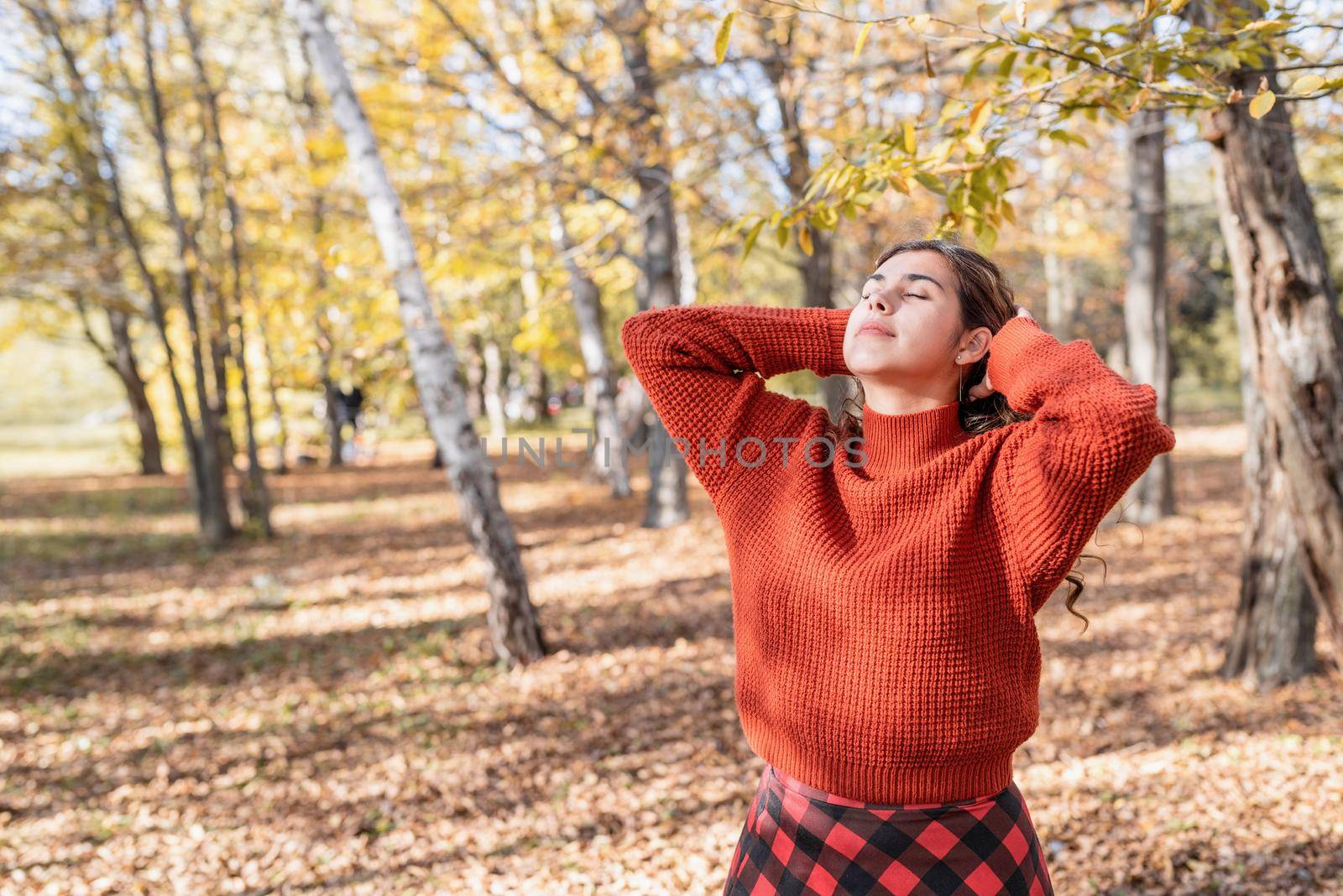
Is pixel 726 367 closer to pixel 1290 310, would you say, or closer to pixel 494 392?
pixel 1290 310

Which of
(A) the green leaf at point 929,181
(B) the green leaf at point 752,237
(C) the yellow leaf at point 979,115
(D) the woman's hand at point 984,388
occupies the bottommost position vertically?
(D) the woman's hand at point 984,388

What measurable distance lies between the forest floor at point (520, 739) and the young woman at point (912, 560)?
2.12 m

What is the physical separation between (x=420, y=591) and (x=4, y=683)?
294 cm

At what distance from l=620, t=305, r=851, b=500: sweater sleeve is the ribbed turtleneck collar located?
0.18 metres

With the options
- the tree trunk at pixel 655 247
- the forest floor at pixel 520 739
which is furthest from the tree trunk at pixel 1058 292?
the forest floor at pixel 520 739

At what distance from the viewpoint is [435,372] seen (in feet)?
17.6

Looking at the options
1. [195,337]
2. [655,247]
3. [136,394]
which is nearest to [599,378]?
[655,247]

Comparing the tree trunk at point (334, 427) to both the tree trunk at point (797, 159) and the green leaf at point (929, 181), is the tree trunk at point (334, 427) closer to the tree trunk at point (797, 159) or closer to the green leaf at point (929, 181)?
the tree trunk at point (797, 159)

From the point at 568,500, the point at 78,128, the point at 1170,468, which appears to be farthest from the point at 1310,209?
the point at 78,128

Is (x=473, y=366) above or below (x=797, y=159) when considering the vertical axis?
below

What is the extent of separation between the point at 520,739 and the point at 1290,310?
3.81m

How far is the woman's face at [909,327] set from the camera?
5.00 ft


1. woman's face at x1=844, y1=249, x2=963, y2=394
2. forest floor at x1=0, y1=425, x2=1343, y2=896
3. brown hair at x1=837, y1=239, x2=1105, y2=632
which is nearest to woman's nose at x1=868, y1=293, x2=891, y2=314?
woman's face at x1=844, y1=249, x2=963, y2=394

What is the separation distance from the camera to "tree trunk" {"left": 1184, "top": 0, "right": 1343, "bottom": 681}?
312cm
